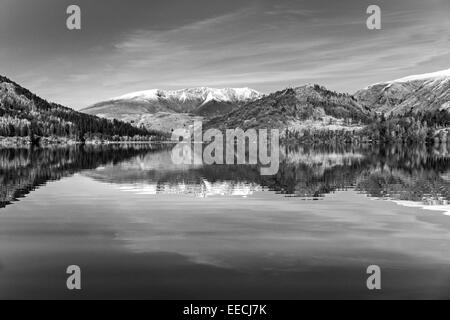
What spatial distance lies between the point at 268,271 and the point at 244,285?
271 cm

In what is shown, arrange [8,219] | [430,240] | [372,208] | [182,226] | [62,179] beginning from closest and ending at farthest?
[430,240] < [182,226] < [8,219] < [372,208] < [62,179]

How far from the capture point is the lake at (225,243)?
84.9ft

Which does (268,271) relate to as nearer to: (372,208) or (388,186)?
(372,208)

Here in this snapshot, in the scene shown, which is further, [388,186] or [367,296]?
[388,186]

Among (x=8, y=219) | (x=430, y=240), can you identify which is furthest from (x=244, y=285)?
(x=8, y=219)

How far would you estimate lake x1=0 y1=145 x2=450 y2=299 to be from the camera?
25.9m

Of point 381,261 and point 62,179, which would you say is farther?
point 62,179

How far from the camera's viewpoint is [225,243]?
35.3 metres

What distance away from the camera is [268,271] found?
2831cm

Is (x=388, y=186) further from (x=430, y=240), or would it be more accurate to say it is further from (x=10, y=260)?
(x=10, y=260)
